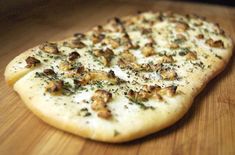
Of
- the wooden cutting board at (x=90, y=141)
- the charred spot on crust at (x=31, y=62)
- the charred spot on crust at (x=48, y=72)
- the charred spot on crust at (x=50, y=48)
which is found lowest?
the wooden cutting board at (x=90, y=141)

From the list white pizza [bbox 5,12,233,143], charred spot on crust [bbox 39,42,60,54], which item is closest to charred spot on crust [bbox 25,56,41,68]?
white pizza [bbox 5,12,233,143]

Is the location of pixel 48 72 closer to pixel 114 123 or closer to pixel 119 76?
pixel 119 76

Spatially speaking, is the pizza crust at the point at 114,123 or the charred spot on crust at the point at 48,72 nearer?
the pizza crust at the point at 114,123

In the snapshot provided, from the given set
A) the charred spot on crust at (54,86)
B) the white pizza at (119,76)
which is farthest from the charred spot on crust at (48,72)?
the charred spot on crust at (54,86)

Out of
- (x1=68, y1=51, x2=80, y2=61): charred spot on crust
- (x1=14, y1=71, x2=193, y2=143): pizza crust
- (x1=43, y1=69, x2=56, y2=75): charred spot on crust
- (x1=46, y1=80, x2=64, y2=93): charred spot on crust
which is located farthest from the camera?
(x1=68, y1=51, x2=80, y2=61): charred spot on crust

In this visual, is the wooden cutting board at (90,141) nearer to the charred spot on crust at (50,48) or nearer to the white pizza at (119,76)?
the white pizza at (119,76)

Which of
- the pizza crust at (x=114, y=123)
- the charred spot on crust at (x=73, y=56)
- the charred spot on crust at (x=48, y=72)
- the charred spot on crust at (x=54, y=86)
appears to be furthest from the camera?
the charred spot on crust at (x=73, y=56)

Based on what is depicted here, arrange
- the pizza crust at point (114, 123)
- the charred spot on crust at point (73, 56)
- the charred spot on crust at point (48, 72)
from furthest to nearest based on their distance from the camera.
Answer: the charred spot on crust at point (73, 56)
the charred spot on crust at point (48, 72)
the pizza crust at point (114, 123)

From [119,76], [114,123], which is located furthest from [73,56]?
[114,123]

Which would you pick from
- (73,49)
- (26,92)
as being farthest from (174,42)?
(26,92)

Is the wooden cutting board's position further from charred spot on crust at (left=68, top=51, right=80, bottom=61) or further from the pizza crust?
charred spot on crust at (left=68, top=51, right=80, bottom=61)
